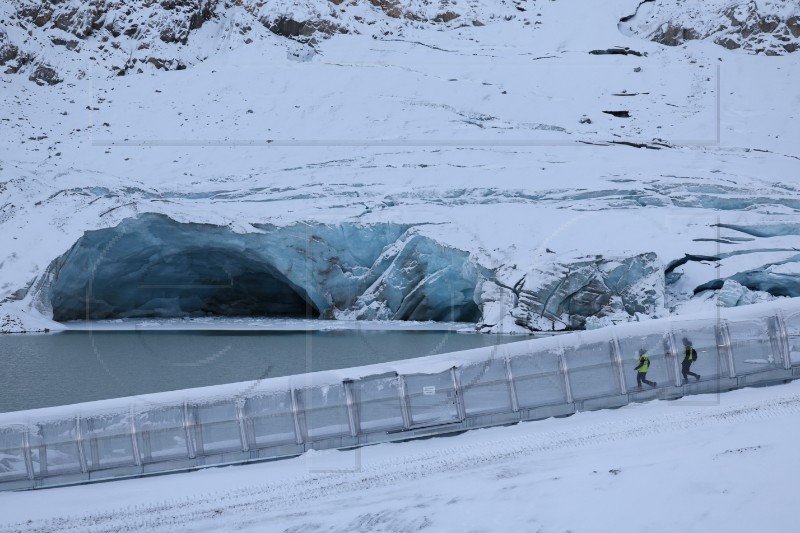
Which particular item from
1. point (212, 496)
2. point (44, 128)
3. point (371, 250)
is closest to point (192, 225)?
point (371, 250)

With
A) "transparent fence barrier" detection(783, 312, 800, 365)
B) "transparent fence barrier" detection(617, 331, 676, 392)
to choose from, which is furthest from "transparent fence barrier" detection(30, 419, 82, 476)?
"transparent fence barrier" detection(783, 312, 800, 365)

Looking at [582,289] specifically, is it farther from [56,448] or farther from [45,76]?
[45,76]

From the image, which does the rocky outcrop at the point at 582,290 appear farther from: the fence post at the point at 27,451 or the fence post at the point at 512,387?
the fence post at the point at 27,451

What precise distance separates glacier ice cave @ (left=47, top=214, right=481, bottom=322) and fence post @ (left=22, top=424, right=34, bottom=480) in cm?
2026

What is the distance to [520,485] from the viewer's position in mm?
8523

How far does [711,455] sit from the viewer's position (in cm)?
835

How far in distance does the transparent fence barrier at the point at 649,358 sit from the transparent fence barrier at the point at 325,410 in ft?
12.3

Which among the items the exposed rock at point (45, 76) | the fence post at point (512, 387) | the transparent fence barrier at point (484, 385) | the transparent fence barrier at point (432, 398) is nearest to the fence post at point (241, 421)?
the transparent fence barrier at point (432, 398)

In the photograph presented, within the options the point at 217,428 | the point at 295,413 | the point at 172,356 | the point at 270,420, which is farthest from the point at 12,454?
the point at 172,356

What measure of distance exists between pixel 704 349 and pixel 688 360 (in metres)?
0.30

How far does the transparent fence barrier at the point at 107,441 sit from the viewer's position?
10625mm

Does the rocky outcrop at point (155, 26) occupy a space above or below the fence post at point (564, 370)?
above

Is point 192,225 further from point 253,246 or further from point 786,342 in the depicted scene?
point 786,342

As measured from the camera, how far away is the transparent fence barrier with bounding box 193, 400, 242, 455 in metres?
10.7
